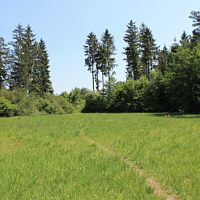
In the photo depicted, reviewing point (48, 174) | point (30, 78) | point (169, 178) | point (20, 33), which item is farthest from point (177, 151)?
point (20, 33)

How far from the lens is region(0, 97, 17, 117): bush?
2748cm

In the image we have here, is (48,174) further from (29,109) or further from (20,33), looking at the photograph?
(20,33)

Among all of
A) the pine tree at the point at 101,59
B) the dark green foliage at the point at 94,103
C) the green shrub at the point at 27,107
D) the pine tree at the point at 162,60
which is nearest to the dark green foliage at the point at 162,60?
the pine tree at the point at 162,60

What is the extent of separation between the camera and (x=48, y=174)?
4.23 m

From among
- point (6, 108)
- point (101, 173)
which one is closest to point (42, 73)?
point (6, 108)

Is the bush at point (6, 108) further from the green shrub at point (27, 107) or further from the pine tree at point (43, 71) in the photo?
the pine tree at point (43, 71)

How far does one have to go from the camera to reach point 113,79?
3441 centimetres

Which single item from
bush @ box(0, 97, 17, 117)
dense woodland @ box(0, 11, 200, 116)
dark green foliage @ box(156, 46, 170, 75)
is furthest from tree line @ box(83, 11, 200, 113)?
bush @ box(0, 97, 17, 117)

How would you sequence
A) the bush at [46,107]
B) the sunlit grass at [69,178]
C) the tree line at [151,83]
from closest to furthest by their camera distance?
1. the sunlit grass at [69,178]
2. the tree line at [151,83]
3. the bush at [46,107]

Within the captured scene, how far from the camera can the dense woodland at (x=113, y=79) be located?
75.3 ft

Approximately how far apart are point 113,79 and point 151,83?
8001mm

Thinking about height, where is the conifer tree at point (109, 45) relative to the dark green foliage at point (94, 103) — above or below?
above

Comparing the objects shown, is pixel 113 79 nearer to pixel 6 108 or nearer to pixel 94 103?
pixel 94 103

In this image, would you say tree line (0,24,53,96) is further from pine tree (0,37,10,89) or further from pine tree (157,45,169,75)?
pine tree (157,45,169,75)
